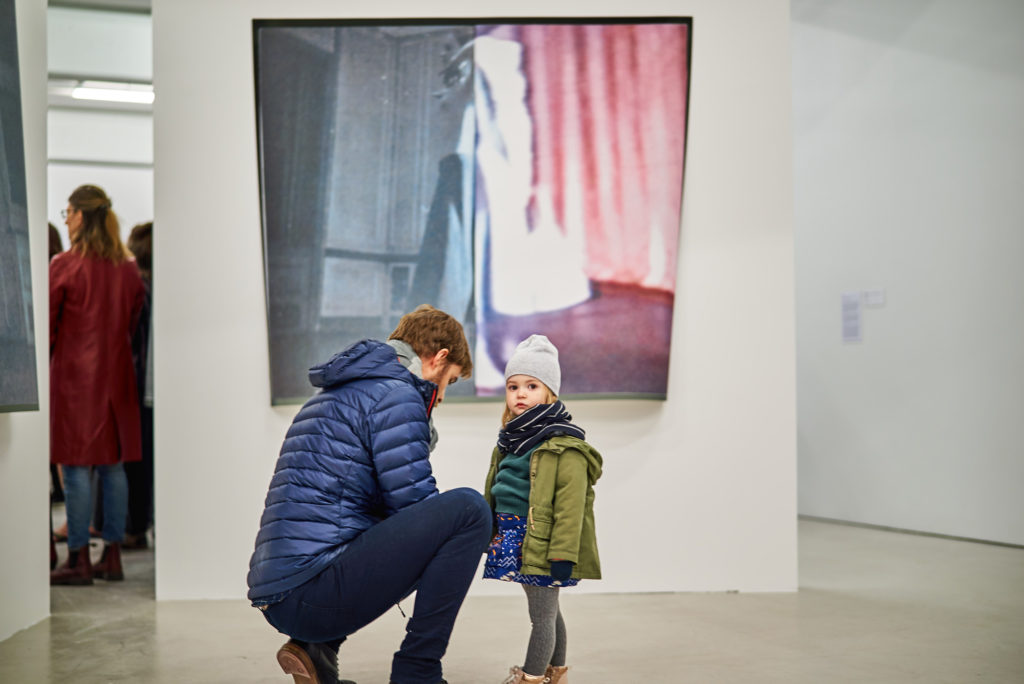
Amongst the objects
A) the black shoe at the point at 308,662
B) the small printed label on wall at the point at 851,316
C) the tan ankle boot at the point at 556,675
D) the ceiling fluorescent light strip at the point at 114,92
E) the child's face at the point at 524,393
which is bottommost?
the tan ankle boot at the point at 556,675

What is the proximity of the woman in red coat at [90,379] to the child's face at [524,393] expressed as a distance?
2.18m

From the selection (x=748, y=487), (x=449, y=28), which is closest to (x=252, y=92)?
(x=449, y=28)

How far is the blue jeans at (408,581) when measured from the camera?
223 centimetres

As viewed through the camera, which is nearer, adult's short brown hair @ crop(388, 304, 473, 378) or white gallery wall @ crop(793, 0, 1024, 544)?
adult's short brown hair @ crop(388, 304, 473, 378)

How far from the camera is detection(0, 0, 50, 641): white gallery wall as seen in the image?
336cm

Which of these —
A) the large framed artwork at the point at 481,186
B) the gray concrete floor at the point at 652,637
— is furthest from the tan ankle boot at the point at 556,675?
the large framed artwork at the point at 481,186

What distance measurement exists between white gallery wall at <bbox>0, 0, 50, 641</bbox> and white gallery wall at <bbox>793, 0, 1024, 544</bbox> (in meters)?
4.50

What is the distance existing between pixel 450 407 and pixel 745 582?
1.36 meters

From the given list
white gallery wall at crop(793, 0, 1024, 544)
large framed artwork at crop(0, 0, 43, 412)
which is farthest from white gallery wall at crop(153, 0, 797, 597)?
white gallery wall at crop(793, 0, 1024, 544)

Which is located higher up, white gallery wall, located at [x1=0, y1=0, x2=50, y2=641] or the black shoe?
white gallery wall, located at [x1=0, y1=0, x2=50, y2=641]

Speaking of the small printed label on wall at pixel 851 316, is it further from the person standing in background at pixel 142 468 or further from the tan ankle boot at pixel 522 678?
the tan ankle boot at pixel 522 678

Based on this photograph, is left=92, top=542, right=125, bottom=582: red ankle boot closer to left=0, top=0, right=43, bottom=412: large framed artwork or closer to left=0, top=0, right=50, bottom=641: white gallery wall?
left=0, top=0, right=50, bottom=641: white gallery wall

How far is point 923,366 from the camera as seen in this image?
581 centimetres

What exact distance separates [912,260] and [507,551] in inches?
161
